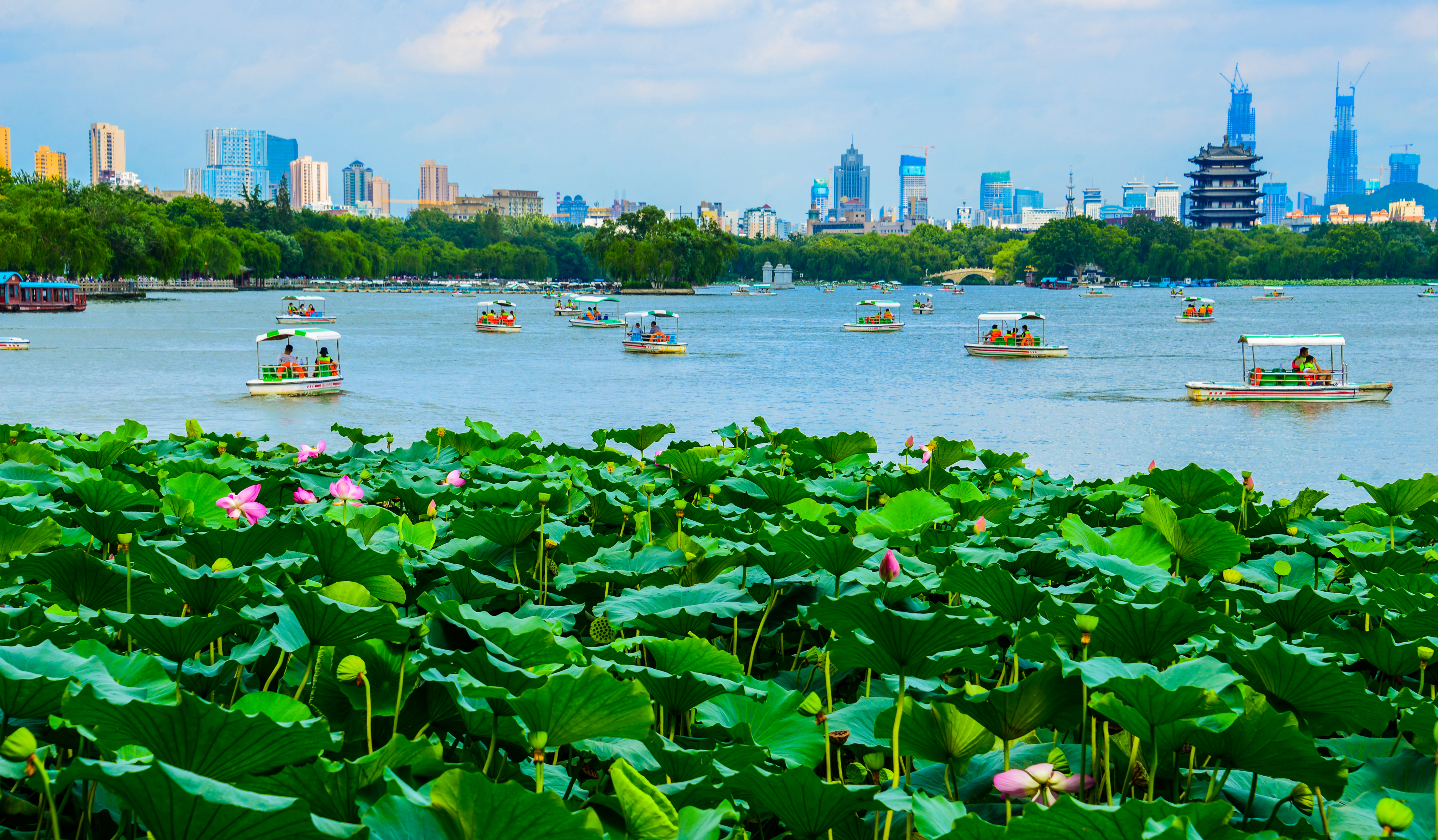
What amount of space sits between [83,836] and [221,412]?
70.6ft

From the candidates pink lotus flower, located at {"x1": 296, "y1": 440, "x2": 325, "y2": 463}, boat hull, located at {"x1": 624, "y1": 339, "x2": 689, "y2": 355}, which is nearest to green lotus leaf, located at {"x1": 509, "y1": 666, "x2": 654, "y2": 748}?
pink lotus flower, located at {"x1": 296, "y1": 440, "x2": 325, "y2": 463}

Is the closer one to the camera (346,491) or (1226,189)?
(346,491)

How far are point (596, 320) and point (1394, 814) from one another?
55093mm

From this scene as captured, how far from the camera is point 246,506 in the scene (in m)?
3.36

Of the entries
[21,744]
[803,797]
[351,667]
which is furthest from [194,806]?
[803,797]

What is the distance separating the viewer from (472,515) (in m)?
3.39

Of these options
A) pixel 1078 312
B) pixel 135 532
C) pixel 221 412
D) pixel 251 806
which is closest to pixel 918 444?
pixel 221 412

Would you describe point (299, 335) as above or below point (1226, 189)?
below

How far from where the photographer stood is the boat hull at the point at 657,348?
39.0 metres

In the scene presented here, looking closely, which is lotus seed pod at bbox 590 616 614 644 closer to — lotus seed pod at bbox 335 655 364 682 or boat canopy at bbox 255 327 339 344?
lotus seed pod at bbox 335 655 364 682

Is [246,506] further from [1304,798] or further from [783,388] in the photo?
[783,388]

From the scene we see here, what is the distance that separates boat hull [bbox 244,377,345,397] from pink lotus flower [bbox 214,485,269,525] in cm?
2181

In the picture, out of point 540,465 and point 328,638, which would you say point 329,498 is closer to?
point 540,465

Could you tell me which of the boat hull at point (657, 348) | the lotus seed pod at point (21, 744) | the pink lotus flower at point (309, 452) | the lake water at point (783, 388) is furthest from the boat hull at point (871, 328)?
the lotus seed pod at point (21, 744)
